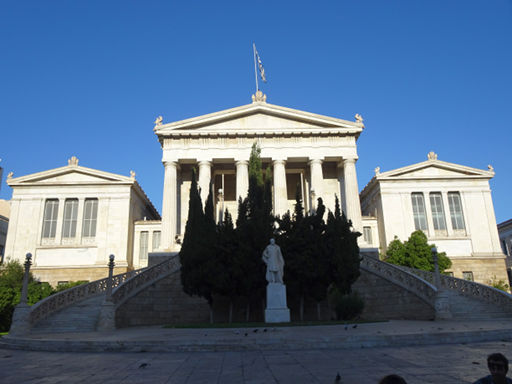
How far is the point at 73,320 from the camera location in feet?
64.7

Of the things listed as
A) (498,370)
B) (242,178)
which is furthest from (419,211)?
(498,370)

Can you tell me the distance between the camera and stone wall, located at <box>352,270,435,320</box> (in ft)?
70.7

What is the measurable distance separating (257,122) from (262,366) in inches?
1274

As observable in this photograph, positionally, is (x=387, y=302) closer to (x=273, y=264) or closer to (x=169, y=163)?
(x=273, y=264)

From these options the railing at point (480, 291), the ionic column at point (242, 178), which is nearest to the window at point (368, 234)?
the ionic column at point (242, 178)

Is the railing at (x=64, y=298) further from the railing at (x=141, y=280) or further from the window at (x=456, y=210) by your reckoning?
the window at (x=456, y=210)

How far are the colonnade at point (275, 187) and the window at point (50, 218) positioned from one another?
41.8ft

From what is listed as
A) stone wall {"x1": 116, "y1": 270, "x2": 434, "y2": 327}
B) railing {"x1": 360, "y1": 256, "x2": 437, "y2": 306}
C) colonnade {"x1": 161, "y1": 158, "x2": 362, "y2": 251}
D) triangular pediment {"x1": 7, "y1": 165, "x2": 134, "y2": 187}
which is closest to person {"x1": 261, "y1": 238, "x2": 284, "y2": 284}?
stone wall {"x1": 116, "y1": 270, "x2": 434, "y2": 327}

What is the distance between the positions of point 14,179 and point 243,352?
128ft

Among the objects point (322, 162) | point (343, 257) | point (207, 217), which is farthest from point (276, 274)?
point (322, 162)

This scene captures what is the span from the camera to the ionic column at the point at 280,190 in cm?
3609

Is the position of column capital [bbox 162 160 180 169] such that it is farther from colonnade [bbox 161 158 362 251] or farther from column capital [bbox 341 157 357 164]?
column capital [bbox 341 157 357 164]

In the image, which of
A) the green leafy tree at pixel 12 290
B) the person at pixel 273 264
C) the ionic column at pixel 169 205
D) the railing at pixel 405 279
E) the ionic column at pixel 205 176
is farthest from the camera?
the ionic column at pixel 205 176

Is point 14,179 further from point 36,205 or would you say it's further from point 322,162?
point 322,162
